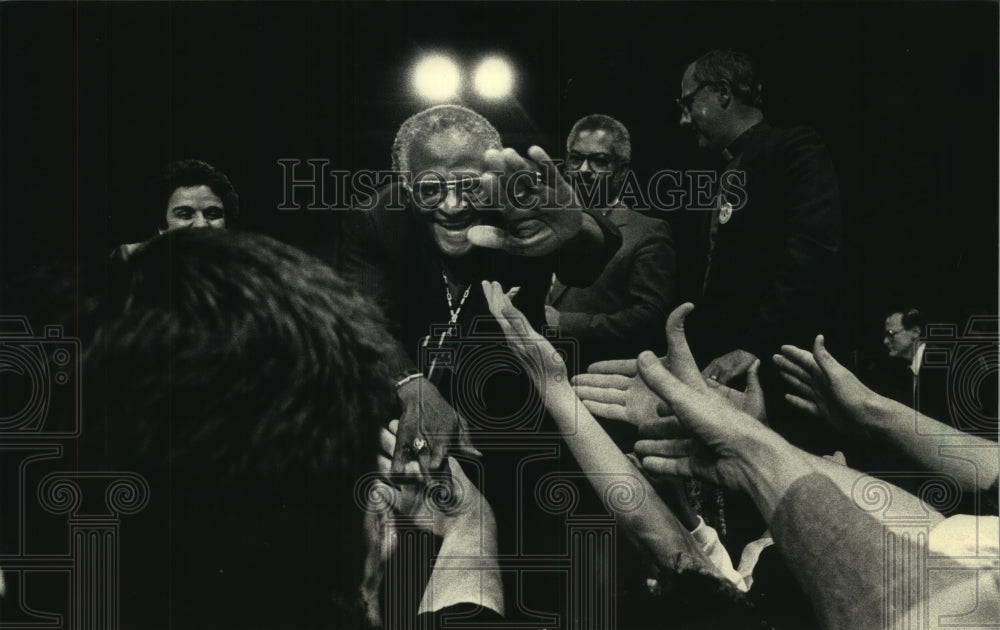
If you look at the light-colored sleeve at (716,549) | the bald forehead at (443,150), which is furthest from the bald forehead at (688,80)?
the light-colored sleeve at (716,549)

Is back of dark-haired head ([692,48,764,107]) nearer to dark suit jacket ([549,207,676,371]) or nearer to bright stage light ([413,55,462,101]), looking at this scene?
dark suit jacket ([549,207,676,371])

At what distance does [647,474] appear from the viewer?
3445mm

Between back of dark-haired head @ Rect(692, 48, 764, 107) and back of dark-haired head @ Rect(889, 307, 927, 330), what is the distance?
105 centimetres

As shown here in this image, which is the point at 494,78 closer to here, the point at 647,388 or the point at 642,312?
the point at 642,312

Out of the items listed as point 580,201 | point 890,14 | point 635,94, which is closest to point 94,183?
point 580,201

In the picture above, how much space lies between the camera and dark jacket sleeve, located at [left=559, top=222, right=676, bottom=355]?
3428 millimetres

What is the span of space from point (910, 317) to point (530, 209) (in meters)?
1.54

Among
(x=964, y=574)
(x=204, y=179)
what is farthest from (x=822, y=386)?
(x=204, y=179)

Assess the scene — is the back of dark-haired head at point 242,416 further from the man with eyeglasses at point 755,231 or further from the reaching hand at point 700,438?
the man with eyeglasses at point 755,231

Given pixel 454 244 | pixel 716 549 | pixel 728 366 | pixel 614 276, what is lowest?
pixel 716 549

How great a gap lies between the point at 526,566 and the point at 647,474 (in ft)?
1.90

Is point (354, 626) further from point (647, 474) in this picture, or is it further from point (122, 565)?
point (647, 474)

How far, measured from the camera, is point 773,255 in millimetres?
3459

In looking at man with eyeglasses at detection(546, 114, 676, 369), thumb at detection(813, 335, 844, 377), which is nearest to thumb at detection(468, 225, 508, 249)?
man with eyeglasses at detection(546, 114, 676, 369)
